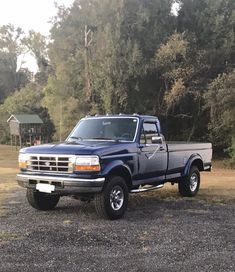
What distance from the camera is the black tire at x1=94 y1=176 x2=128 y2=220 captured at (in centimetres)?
841

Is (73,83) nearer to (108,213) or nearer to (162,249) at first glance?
(108,213)

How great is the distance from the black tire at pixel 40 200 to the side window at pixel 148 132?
2.27 meters

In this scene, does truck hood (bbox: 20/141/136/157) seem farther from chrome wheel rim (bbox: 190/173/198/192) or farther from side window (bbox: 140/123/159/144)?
chrome wheel rim (bbox: 190/173/198/192)

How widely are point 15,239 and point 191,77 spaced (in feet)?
68.3

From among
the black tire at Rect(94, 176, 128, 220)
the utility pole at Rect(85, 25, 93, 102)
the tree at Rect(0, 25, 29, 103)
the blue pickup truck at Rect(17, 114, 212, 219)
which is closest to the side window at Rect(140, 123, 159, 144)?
the blue pickup truck at Rect(17, 114, 212, 219)

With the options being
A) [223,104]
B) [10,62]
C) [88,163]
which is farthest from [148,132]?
[10,62]

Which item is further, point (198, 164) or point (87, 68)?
point (87, 68)

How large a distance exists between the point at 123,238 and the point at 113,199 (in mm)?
1608

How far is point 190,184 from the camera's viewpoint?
11688 millimetres

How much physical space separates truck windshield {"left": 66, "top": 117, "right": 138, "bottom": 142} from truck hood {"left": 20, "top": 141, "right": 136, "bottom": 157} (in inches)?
17.8

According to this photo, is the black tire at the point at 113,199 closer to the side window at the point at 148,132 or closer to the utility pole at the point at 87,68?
the side window at the point at 148,132

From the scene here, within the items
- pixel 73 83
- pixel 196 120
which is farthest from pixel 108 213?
pixel 73 83

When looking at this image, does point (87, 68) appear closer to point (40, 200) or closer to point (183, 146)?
point (183, 146)

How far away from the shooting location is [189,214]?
30.1 feet
